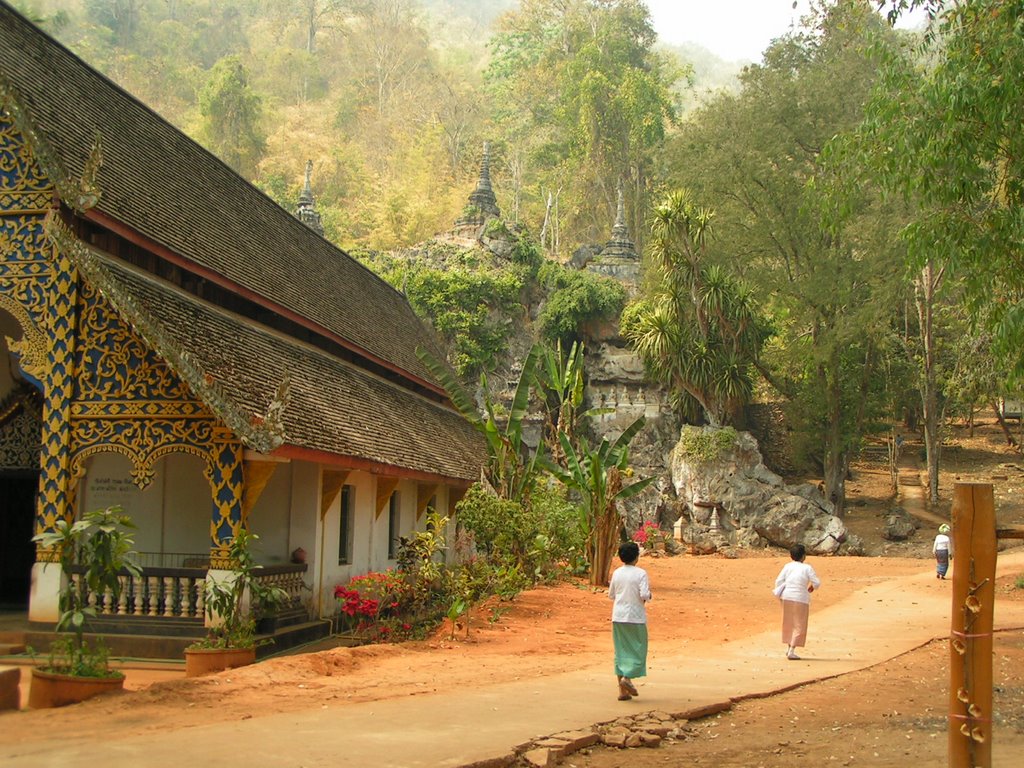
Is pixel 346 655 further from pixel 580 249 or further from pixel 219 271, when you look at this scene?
pixel 580 249

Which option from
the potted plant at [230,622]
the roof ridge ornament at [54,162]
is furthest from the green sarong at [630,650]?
the roof ridge ornament at [54,162]

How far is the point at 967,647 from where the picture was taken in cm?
656

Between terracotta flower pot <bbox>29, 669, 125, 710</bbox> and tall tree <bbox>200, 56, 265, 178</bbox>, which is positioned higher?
tall tree <bbox>200, 56, 265, 178</bbox>

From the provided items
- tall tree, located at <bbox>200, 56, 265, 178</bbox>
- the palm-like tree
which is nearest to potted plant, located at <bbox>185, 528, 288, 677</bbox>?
the palm-like tree

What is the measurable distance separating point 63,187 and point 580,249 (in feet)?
112

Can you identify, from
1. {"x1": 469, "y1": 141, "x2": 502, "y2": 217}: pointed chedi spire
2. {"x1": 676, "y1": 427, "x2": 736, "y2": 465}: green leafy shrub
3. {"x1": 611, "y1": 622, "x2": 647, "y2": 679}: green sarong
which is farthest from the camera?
{"x1": 469, "y1": 141, "x2": 502, "y2": 217}: pointed chedi spire

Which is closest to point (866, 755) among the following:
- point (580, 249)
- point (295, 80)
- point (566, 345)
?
point (566, 345)

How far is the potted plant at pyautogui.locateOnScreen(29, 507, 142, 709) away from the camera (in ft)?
28.6

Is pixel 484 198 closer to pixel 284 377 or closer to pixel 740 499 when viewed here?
pixel 740 499

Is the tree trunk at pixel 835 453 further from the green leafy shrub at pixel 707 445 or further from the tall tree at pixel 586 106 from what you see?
the tall tree at pixel 586 106

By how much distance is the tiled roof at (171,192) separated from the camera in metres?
13.0

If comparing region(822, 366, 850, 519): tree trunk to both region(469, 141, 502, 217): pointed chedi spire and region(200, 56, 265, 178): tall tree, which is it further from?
region(200, 56, 265, 178): tall tree

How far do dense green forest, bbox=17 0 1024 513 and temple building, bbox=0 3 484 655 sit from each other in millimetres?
8180

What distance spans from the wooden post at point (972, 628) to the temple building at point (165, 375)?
23.7 ft
